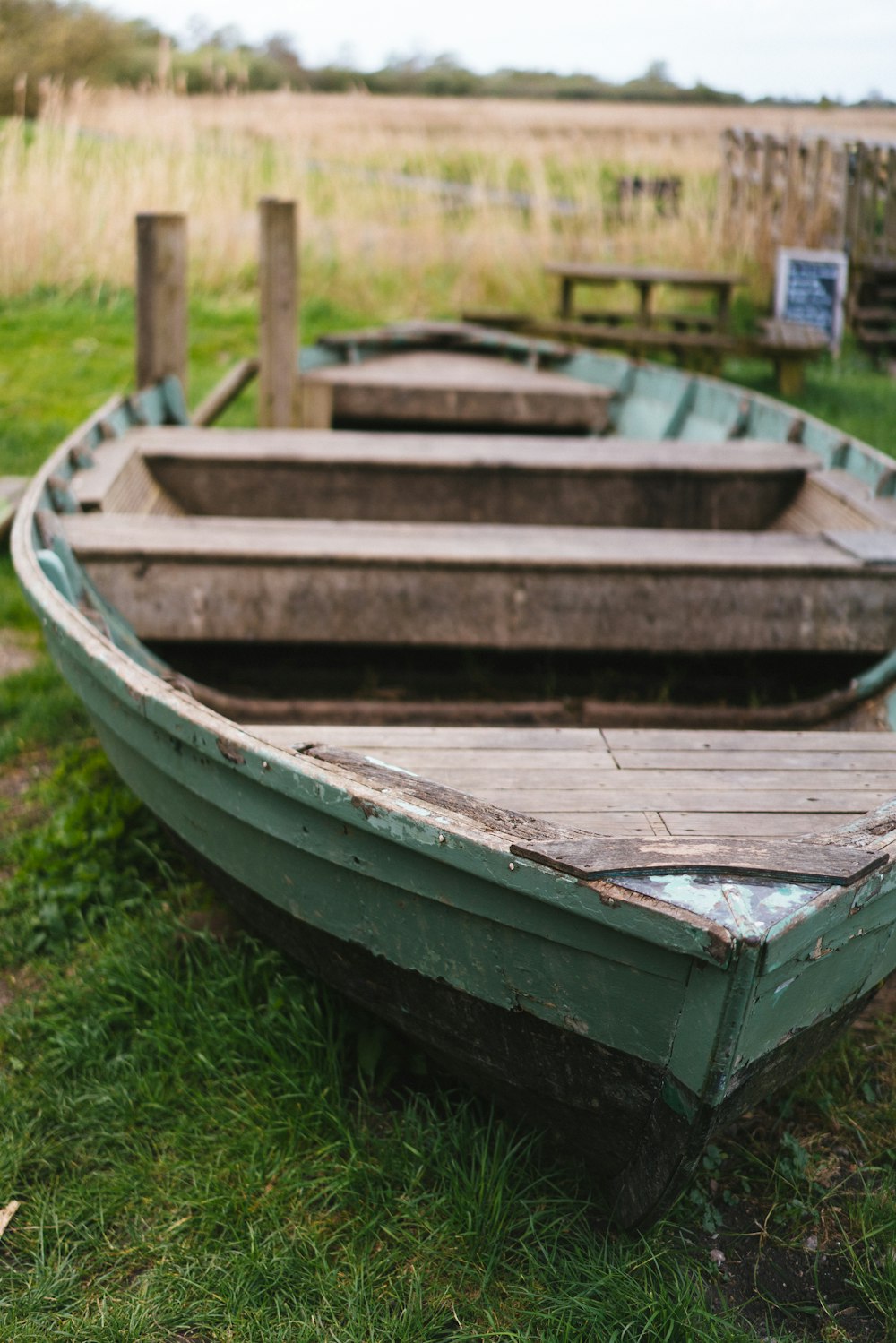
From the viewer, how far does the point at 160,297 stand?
4.48 m

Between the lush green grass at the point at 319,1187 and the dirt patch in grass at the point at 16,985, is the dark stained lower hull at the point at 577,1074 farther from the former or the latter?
Result: the dirt patch in grass at the point at 16,985

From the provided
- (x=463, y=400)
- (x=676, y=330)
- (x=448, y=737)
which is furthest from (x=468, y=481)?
(x=676, y=330)

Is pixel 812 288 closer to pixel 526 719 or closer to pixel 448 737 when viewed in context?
pixel 526 719

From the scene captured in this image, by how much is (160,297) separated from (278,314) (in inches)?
22.4

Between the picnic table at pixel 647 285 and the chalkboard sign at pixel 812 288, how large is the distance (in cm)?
30

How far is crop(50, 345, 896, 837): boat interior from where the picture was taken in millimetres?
2074

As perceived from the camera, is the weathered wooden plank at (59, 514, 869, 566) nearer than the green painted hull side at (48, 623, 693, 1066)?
No

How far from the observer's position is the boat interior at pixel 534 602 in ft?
6.81

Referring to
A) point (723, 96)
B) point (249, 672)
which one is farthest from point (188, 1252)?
point (723, 96)

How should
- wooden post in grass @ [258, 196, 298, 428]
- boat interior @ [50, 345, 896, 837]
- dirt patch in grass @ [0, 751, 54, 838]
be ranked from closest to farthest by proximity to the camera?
boat interior @ [50, 345, 896, 837], dirt patch in grass @ [0, 751, 54, 838], wooden post in grass @ [258, 196, 298, 428]

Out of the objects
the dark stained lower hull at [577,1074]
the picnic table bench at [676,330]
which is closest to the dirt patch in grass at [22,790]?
the dark stained lower hull at [577,1074]

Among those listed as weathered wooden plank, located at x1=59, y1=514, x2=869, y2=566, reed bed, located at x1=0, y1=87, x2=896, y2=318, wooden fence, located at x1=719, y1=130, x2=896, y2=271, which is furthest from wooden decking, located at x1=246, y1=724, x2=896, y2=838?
wooden fence, located at x1=719, y1=130, x2=896, y2=271

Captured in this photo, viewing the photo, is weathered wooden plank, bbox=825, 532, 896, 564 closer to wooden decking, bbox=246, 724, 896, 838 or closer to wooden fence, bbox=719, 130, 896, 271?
wooden decking, bbox=246, 724, 896, 838

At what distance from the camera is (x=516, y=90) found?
37.9 meters
